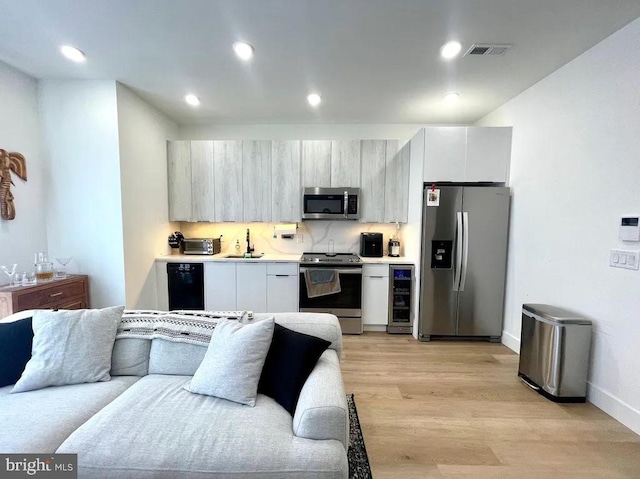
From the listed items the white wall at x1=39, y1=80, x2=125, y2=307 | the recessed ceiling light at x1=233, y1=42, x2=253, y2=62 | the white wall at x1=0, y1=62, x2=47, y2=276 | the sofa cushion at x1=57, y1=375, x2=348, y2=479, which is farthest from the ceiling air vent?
the white wall at x1=0, y1=62, x2=47, y2=276

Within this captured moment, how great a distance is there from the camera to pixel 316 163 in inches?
147

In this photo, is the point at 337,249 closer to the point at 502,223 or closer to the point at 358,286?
the point at 358,286

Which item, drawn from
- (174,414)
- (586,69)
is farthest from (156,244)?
(586,69)

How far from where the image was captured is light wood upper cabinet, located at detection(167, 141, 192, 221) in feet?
12.4

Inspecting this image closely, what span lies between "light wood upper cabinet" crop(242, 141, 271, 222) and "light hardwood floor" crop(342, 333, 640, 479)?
225cm

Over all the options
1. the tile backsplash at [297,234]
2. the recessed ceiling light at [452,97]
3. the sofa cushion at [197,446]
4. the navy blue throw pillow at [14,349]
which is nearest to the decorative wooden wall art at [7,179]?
the navy blue throw pillow at [14,349]

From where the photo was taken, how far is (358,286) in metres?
3.44

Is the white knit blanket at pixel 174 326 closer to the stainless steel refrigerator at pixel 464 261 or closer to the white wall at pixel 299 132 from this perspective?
the stainless steel refrigerator at pixel 464 261

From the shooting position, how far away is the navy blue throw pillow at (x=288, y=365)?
1419 mm

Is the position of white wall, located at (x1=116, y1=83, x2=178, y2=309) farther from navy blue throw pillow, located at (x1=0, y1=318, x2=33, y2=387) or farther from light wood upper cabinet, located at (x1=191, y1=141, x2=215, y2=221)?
navy blue throw pillow, located at (x1=0, y1=318, x2=33, y2=387)

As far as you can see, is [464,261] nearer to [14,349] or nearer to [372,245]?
[372,245]

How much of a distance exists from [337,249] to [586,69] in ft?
10.1

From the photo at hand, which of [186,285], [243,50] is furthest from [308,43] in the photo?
[186,285]

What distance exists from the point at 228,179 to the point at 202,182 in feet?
1.20
